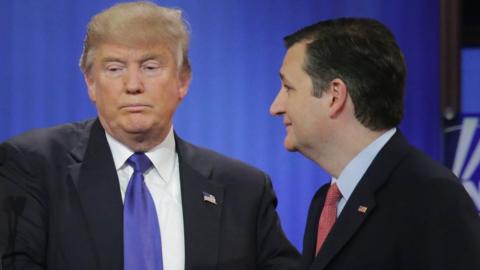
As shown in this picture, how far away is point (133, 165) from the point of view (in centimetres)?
233

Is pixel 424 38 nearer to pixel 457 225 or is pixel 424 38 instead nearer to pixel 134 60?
pixel 134 60

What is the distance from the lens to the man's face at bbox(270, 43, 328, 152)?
1.97 meters

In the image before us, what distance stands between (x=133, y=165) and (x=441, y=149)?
1.52 meters

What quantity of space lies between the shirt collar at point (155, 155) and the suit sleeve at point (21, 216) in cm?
23

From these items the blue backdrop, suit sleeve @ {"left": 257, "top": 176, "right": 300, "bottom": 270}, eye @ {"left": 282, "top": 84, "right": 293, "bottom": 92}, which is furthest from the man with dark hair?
the blue backdrop

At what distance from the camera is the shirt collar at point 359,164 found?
1905 mm

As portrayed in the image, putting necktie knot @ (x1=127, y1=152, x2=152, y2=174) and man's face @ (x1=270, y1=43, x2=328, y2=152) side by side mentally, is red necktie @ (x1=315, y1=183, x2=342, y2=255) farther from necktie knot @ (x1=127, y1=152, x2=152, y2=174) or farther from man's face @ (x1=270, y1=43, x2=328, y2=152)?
necktie knot @ (x1=127, y1=152, x2=152, y2=174)

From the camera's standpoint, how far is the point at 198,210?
7.56ft

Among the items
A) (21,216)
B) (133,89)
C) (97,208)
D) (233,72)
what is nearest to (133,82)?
(133,89)

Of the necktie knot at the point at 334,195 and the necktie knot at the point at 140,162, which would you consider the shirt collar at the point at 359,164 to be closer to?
the necktie knot at the point at 334,195

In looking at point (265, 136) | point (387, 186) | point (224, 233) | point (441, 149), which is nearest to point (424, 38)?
point (441, 149)

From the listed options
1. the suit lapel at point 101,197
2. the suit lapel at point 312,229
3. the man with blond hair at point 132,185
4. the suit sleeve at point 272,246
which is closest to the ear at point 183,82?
the man with blond hair at point 132,185

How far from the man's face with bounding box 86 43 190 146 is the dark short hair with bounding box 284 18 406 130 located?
1.62 feet

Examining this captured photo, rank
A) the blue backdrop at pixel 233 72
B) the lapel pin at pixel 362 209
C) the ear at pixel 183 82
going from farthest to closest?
the blue backdrop at pixel 233 72 → the ear at pixel 183 82 → the lapel pin at pixel 362 209
